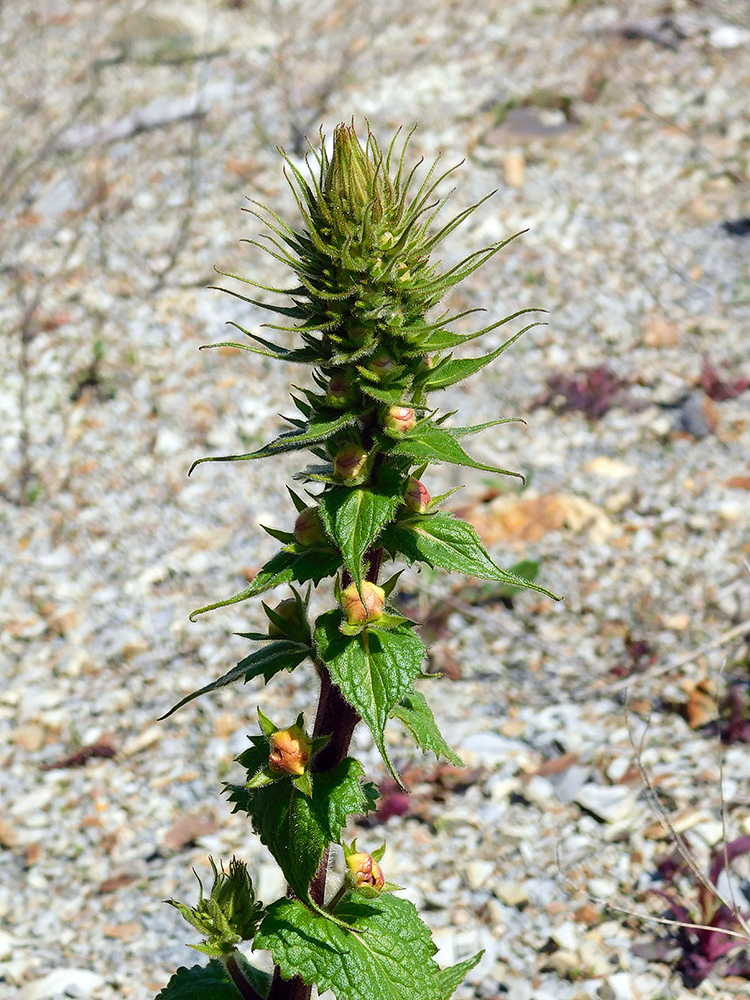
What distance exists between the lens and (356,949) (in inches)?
79.2

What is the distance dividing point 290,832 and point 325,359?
0.85 meters

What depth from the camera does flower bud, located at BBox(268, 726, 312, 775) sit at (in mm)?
1935

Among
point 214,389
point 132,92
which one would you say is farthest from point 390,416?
point 132,92

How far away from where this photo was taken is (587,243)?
596cm

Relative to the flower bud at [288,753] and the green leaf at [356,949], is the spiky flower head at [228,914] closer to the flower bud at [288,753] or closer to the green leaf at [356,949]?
the green leaf at [356,949]

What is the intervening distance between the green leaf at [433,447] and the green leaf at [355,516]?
9 centimetres

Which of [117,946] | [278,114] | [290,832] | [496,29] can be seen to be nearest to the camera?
[290,832]

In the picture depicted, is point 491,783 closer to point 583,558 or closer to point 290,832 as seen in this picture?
point 583,558

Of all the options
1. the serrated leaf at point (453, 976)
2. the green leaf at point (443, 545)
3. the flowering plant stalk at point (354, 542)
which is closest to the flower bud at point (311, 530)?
the flowering plant stalk at point (354, 542)

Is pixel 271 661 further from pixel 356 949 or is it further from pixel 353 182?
pixel 353 182

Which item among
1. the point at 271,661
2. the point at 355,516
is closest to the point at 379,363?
the point at 355,516

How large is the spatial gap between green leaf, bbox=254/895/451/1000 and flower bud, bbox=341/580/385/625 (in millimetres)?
617

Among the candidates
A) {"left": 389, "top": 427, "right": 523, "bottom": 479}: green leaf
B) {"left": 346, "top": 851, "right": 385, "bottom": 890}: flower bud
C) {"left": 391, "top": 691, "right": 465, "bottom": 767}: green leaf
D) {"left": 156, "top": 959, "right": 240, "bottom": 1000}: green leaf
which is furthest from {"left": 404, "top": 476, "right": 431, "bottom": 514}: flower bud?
{"left": 156, "top": 959, "right": 240, "bottom": 1000}: green leaf

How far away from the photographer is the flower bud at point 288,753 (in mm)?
1935
